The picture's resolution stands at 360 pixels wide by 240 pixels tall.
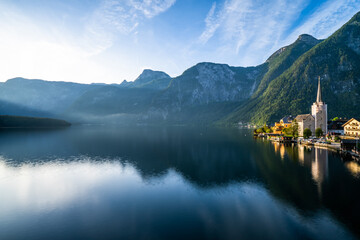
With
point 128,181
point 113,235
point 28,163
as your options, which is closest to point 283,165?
point 128,181

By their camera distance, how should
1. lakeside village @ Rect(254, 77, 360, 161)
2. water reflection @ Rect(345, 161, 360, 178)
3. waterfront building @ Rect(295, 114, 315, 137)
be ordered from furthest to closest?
waterfront building @ Rect(295, 114, 315, 137) < lakeside village @ Rect(254, 77, 360, 161) < water reflection @ Rect(345, 161, 360, 178)

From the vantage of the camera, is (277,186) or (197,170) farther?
(197,170)

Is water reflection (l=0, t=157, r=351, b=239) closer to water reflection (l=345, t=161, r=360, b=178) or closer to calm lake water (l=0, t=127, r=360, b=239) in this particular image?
calm lake water (l=0, t=127, r=360, b=239)

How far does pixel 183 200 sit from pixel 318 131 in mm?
104394

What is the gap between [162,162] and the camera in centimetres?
6544

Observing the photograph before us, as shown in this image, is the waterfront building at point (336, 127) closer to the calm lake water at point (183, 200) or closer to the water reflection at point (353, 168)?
the calm lake water at point (183, 200)

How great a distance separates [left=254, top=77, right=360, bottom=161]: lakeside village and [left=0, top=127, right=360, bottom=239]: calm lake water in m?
35.9

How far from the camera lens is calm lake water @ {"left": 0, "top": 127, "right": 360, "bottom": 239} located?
84.1ft

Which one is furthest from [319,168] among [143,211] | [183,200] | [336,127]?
[336,127]

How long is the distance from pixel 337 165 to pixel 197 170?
135 ft

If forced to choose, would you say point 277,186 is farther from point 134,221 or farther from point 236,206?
point 134,221

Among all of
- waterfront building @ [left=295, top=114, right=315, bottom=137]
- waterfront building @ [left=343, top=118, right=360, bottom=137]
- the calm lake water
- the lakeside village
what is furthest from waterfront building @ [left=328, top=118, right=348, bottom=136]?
the calm lake water

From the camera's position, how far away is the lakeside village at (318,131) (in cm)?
9458

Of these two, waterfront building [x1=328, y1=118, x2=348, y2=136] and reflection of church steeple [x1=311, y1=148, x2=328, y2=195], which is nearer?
reflection of church steeple [x1=311, y1=148, x2=328, y2=195]
